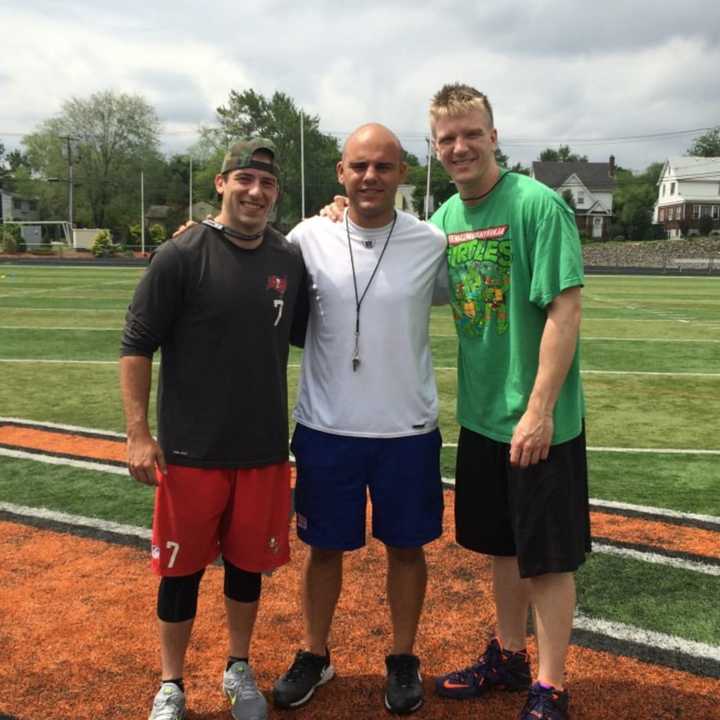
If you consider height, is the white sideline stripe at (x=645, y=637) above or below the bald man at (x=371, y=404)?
below

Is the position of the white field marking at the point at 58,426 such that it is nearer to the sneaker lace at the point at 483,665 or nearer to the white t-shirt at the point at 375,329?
the white t-shirt at the point at 375,329

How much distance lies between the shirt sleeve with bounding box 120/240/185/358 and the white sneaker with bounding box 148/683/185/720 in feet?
3.89

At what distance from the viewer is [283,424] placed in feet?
9.04

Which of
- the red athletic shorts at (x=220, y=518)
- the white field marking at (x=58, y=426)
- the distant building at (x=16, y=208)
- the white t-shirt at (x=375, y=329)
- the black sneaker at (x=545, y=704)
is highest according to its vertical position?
the distant building at (x=16, y=208)

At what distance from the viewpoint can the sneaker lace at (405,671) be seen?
9.06ft

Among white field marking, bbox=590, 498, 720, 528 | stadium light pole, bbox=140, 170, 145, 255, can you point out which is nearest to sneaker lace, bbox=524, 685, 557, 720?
white field marking, bbox=590, 498, 720, 528

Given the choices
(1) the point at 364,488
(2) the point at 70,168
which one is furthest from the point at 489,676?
(2) the point at 70,168

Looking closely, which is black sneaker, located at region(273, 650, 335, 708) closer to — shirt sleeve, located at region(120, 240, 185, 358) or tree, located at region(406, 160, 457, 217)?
shirt sleeve, located at region(120, 240, 185, 358)

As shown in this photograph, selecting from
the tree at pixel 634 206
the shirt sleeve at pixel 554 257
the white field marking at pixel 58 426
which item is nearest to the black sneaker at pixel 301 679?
the shirt sleeve at pixel 554 257

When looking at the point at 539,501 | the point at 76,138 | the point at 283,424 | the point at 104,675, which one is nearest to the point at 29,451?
the point at 104,675

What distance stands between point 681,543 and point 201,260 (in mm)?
3133

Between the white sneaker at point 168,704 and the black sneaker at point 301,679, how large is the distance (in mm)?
346

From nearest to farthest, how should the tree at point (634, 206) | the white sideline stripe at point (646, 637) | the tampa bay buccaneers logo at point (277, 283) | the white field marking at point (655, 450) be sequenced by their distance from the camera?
the tampa bay buccaneers logo at point (277, 283) < the white sideline stripe at point (646, 637) < the white field marking at point (655, 450) < the tree at point (634, 206)

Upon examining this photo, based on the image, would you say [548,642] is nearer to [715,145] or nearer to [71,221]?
[71,221]
